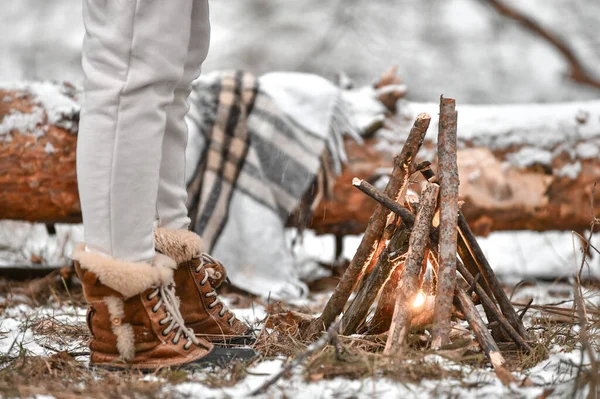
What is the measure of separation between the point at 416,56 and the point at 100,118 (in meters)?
7.73

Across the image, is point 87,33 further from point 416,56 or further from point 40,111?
point 416,56

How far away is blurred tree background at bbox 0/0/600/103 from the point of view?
7.78 meters

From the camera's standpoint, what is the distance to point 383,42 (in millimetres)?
8438

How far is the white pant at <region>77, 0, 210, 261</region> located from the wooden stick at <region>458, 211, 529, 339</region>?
Answer: 924 millimetres

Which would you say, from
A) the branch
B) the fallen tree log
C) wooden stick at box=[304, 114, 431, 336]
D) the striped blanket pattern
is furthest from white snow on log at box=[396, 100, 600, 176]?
the branch

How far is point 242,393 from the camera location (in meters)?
1.39

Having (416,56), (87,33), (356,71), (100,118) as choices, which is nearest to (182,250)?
(100,118)

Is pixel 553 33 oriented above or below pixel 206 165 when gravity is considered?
above

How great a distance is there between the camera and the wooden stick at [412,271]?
1.64 metres

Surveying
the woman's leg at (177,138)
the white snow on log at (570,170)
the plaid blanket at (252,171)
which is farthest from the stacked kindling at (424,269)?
the white snow on log at (570,170)

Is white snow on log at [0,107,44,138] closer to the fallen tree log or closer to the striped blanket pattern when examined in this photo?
the fallen tree log

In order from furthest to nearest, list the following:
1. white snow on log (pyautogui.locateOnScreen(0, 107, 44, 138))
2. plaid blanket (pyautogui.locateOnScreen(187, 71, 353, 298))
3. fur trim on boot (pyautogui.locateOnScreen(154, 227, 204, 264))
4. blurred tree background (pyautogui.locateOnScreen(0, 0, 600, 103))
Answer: blurred tree background (pyautogui.locateOnScreen(0, 0, 600, 103)) < plaid blanket (pyautogui.locateOnScreen(187, 71, 353, 298)) < white snow on log (pyautogui.locateOnScreen(0, 107, 44, 138)) < fur trim on boot (pyautogui.locateOnScreen(154, 227, 204, 264))

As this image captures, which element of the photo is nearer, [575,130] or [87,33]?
[87,33]

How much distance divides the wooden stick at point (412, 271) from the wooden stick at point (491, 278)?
0.46ft
